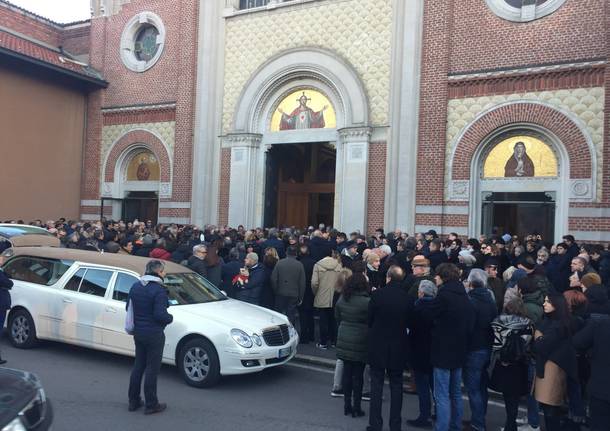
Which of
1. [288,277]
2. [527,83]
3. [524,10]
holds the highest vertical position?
[524,10]

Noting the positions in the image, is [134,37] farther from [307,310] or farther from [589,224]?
[589,224]

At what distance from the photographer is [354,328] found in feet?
20.4

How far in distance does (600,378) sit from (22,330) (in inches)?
314

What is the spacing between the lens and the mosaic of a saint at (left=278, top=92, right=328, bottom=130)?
18.3 m

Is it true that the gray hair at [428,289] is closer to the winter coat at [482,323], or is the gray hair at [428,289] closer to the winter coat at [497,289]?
the winter coat at [482,323]

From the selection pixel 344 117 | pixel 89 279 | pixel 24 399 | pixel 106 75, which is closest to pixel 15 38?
pixel 106 75

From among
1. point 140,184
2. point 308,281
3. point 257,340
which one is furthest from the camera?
point 140,184

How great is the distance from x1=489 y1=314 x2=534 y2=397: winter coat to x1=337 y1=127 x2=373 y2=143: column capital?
1169 cm

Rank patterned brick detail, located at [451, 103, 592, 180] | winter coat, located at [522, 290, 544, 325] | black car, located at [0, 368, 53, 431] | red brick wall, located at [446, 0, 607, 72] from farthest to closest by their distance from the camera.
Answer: red brick wall, located at [446, 0, 607, 72], patterned brick detail, located at [451, 103, 592, 180], winter coat, located at [522, 290, 544, 325], black car, located at [0, 368, 53, 431]

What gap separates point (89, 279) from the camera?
8203mm

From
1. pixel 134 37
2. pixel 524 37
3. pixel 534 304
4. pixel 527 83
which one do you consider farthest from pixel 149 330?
pixel 134 37

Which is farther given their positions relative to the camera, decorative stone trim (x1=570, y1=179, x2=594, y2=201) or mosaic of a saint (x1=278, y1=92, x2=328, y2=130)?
mosaic of a saint (x1=278, y1=92, x2=328, y2=130)

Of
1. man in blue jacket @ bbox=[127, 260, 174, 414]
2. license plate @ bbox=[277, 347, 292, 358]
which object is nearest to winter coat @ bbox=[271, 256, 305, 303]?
license plate @ bbox=[277, 347, 292, 358]

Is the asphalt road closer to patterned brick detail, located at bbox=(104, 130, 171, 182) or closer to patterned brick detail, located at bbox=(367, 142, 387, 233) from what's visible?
patterned brick detail, located at bbox=(367, 142, 387, 233)
